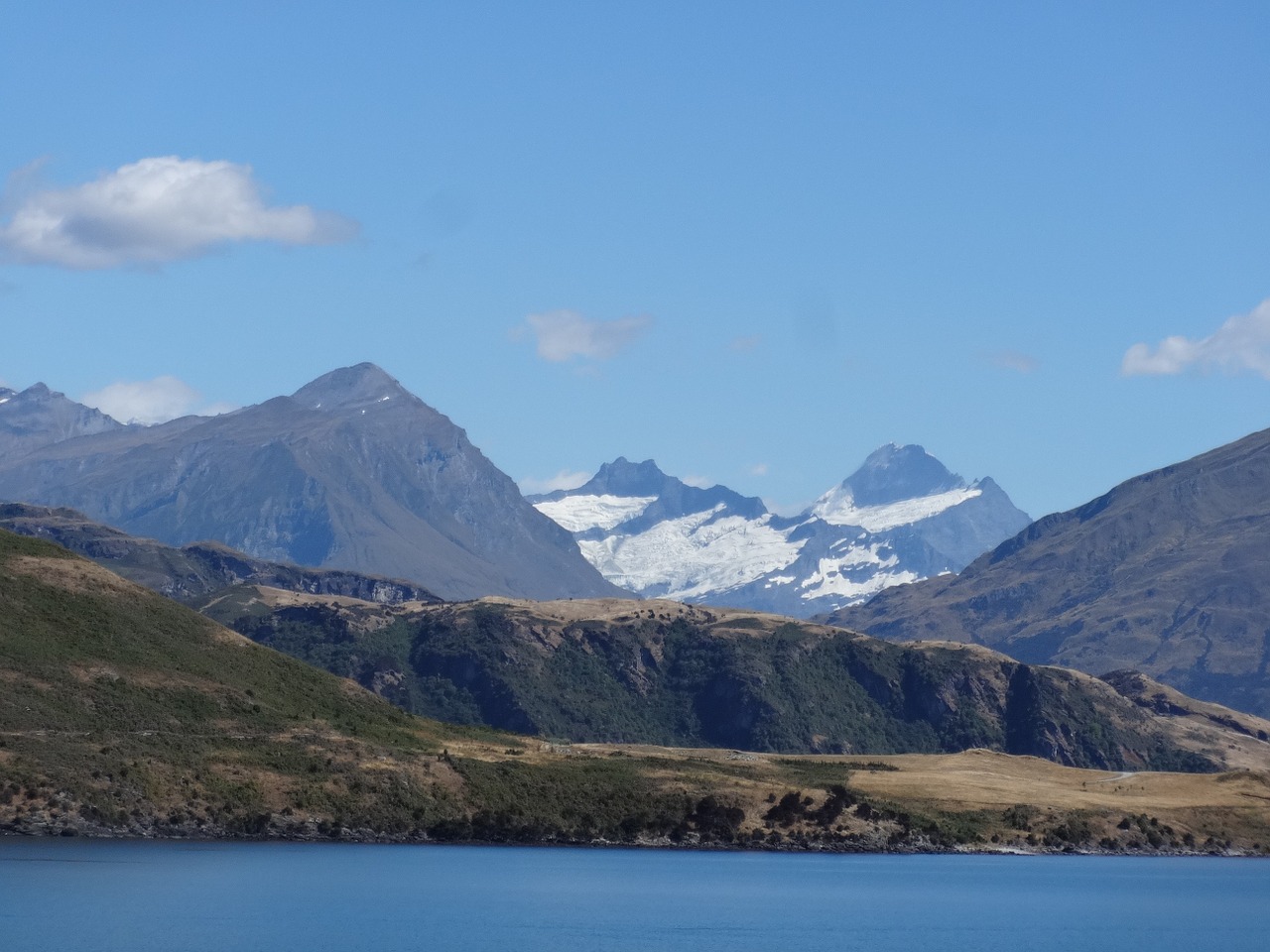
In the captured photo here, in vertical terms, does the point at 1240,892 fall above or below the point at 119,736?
below

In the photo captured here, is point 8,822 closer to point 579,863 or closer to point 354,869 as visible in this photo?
point 354,869

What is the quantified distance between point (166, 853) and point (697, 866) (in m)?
46.4

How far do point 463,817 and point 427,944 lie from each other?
7697 centimetres

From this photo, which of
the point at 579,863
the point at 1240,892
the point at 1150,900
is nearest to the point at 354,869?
the point at 579,863

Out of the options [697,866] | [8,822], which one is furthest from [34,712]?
[697,866]

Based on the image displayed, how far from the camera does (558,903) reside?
138 meters

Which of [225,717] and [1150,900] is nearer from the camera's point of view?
[1150,900]

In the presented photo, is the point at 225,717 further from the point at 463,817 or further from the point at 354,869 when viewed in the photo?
the point at 354,869

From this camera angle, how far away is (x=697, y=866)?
174625mm

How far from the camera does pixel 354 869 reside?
152000 millimetres

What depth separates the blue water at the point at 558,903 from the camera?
116500mm

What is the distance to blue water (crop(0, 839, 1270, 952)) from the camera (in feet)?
382

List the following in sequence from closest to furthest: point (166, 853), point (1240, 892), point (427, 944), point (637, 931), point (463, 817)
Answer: point (427, 944) → point (637, 931) → point (166, 853) → point (1240, 892) → point (463, 817)

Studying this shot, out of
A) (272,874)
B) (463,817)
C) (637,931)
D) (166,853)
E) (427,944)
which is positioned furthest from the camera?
(463,817)
